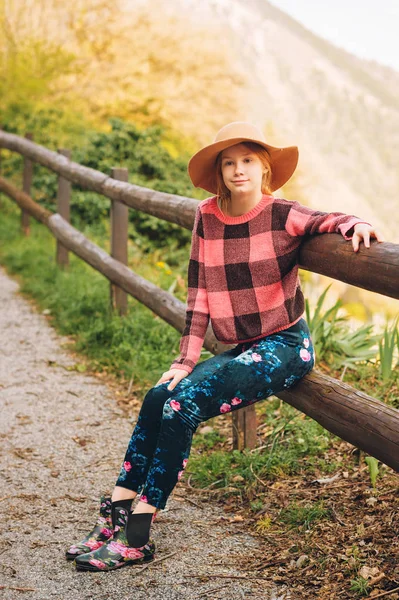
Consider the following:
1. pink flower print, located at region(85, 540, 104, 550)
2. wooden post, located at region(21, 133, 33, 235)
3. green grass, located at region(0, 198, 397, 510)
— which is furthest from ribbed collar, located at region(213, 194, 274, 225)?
wooden post, located at region(21, 133, 33, 235)

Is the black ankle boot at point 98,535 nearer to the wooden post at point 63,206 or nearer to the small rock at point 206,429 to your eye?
the small rock at point 206,429

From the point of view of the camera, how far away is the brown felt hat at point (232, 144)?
9.00 ft

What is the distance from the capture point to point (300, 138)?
15.7 meters

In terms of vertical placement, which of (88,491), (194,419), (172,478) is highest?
(194,419)

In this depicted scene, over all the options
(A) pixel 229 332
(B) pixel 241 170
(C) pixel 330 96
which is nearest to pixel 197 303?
(A) pixel 229 332

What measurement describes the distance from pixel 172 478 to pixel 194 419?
0.71 feet

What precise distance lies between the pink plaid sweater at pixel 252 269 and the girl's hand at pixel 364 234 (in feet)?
0.83

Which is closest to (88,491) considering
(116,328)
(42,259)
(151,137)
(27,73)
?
(116,328)

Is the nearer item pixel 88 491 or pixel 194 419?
pixel 194 419

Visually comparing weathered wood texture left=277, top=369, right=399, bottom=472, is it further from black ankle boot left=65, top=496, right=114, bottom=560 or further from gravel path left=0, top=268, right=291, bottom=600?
black ankle boot left=65, top=496, right=114, bottom=560

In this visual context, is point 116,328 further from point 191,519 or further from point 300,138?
point 300,138

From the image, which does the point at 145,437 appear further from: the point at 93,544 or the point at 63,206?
the point at 63,206

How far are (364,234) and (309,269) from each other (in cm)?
36

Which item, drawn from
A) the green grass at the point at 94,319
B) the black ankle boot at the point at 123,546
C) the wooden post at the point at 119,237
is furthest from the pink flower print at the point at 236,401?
the wooden post at the point at 119,237
